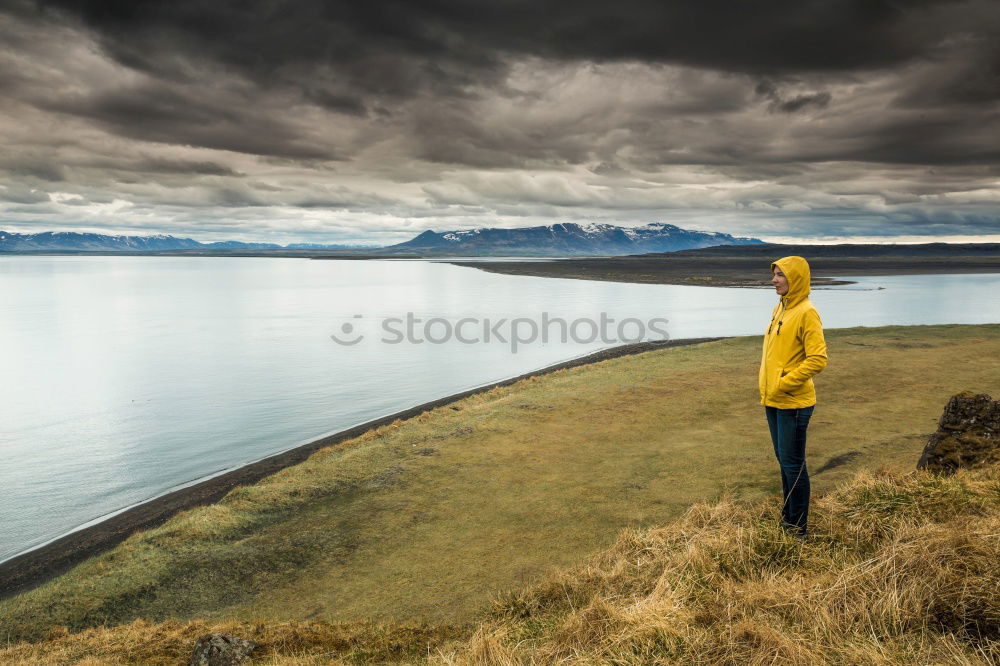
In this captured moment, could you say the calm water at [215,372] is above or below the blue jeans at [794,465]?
below

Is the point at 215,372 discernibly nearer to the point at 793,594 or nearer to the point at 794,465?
the point at 794,465

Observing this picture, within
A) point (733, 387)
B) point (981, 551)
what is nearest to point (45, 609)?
point (981, 551)

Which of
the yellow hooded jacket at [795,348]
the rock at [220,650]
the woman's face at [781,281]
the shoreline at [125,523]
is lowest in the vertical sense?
the shoreline at [125,523]

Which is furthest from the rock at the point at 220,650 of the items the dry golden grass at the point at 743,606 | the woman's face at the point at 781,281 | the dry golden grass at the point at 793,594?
the woman's face at the point at 781,281

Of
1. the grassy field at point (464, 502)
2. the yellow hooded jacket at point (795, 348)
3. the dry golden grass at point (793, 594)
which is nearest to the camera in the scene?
the dry golden grass at point (793, 594)

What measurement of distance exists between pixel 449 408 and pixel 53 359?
3663cm

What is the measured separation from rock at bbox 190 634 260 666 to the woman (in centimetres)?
577

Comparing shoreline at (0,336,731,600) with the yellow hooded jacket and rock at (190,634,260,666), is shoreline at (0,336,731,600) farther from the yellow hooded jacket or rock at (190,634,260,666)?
the yellow hooded jacket

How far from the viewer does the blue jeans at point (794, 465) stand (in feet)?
20.9

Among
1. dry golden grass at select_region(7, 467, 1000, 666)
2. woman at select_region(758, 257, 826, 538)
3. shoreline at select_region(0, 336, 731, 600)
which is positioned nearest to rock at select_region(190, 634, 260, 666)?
dry golden grass at select_region(7, 467, 1000, 666)

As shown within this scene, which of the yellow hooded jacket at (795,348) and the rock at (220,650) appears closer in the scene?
the rock at (220,650)

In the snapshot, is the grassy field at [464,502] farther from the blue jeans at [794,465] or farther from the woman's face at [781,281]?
the woman's face at [781,281]

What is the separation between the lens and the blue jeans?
638 cm

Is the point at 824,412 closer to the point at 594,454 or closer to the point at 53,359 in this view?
the point at 594,454
